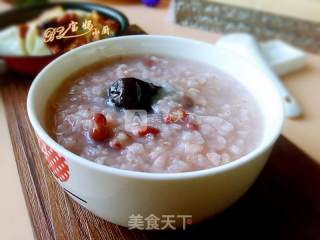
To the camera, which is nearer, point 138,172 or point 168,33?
point 138,172

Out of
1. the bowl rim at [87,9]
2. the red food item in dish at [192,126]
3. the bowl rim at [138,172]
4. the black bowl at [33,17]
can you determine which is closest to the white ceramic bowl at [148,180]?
the bowl rim at [138,172]

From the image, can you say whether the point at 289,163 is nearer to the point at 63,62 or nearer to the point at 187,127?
the point at 187,127

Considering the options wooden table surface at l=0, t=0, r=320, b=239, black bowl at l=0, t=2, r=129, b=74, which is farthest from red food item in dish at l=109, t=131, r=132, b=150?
black bowl at l=0, t=2, r=129, b=74

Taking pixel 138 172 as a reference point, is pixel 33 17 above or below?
below

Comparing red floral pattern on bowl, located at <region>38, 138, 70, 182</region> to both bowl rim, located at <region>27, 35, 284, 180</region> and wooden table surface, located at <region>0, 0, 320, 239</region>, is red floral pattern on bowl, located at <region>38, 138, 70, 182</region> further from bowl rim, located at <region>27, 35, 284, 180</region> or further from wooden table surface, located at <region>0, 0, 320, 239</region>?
wooden table surface, located at <region>0, 0, 320, 239</region>

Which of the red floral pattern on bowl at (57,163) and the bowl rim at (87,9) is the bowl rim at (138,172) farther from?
the bowl rim at (87,9)

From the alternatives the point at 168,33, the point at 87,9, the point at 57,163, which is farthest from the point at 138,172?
the point at 87,9

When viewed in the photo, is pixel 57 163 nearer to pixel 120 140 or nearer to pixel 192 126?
pixel 120 140

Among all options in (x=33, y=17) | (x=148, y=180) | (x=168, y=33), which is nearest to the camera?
(x=148, y=180)

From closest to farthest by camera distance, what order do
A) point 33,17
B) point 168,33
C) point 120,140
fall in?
point 120,140
point 168,33
point 33,17
